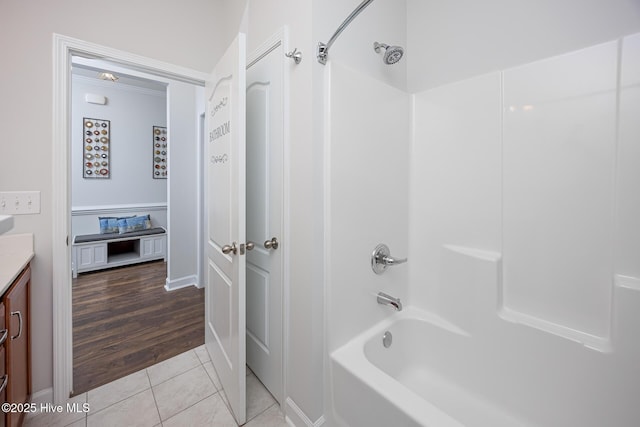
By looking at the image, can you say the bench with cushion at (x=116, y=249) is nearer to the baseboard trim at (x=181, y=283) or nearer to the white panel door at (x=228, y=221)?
the baseboard trim at (x=181, y=283)

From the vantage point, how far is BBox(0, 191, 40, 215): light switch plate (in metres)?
1.35

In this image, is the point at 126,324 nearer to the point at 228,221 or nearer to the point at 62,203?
the point at 62,203

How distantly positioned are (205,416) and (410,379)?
119 centimetres

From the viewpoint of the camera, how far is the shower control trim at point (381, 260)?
60.4 inches

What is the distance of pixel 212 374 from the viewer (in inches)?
70.4

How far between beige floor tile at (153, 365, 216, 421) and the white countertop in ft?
3.31

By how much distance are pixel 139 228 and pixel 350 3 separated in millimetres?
4497

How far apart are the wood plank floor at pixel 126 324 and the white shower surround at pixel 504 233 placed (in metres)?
1.55

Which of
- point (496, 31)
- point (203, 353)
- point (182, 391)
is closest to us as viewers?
point (496, 31)

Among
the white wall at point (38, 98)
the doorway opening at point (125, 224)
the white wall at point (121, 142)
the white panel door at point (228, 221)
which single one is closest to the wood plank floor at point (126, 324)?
the doorway opening at point (125, 224)

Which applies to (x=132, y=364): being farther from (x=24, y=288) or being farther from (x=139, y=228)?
(x=139, y=228)

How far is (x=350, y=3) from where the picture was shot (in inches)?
55.7

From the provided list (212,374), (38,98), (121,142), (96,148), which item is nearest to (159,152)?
(121,142)

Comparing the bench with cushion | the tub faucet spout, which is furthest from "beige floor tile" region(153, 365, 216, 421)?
the bench with cushion
